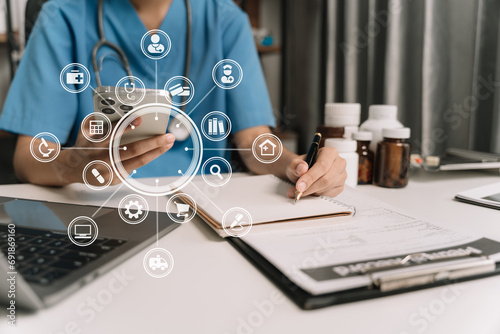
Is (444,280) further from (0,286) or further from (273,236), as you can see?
(0,286)

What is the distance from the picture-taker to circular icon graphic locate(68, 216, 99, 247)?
330 mm

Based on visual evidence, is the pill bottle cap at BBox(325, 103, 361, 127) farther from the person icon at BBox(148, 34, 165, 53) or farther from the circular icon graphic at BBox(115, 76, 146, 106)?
the circular icon graphic at BBox(115, 76, 146, 106)

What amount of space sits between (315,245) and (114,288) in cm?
18

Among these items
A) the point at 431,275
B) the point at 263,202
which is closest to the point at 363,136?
the point at 263,202

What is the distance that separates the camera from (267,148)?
71cm

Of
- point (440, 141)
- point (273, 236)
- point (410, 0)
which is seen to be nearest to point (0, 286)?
point (273, 236)

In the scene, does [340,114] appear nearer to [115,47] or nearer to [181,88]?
[181,88]

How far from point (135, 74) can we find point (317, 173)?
0.44 metres

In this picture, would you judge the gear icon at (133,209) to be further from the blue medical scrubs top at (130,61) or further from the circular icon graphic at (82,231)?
the blue medical scrubs top at (130,61)

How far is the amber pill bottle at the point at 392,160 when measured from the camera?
0.63 metres

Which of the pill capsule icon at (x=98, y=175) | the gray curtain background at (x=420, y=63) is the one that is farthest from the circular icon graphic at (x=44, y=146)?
the gray curtain background at (x=420, y=63)

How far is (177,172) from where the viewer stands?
2.38 feet

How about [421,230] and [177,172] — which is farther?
[177,172]
